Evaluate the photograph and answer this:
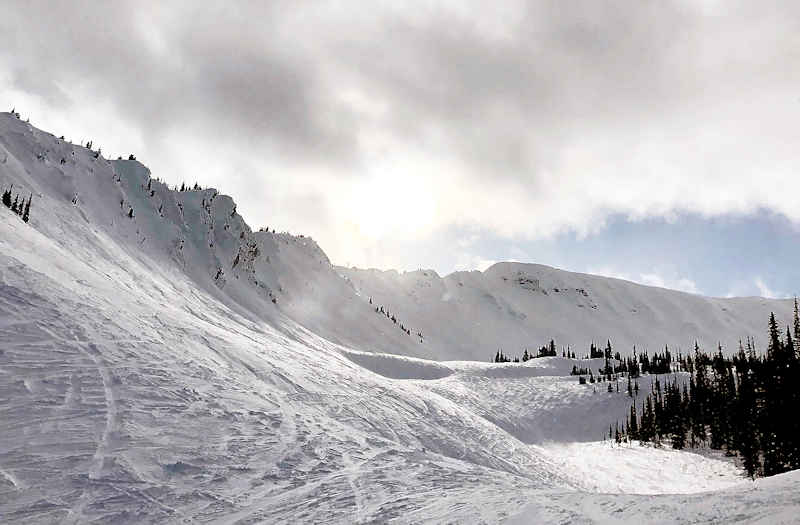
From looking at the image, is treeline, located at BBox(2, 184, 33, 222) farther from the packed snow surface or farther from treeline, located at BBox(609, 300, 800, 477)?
treeline, located at BBox(609, 300, 800, 477)

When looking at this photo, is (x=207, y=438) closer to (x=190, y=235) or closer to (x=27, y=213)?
(x=27, y=213)

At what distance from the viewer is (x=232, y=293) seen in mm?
63062

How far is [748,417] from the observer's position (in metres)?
49.9

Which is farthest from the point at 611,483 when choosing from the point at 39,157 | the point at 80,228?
the point at 39,157

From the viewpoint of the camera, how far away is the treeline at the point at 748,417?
3872cm

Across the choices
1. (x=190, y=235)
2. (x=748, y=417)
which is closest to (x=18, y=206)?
(x=190, y=235)

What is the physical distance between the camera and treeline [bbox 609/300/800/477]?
38.7m

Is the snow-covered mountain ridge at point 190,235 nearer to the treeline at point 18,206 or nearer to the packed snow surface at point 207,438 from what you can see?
the treeline at point 18,206

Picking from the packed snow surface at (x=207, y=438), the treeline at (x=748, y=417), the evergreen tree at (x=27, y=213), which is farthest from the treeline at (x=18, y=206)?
the treeline at (x=748, y=417)

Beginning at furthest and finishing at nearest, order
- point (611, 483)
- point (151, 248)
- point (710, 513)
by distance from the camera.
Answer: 1. point (151, 248)
2. point (611, 483)
3. point (710, 513)

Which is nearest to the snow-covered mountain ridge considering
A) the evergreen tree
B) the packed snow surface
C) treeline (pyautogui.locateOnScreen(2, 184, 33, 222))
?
the evergreen tree

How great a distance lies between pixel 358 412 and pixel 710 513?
15.6 meters

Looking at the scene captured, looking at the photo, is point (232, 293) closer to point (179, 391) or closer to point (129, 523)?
point (179, 391)

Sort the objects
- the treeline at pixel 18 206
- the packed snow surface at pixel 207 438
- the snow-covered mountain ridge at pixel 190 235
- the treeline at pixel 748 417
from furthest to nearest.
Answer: the snow-covered mountain ridge at pixel 190 235 < the treeline at pixel 748 417 < the treeline at pixel 18 206 < the packed snow surface at pixel 207 438
